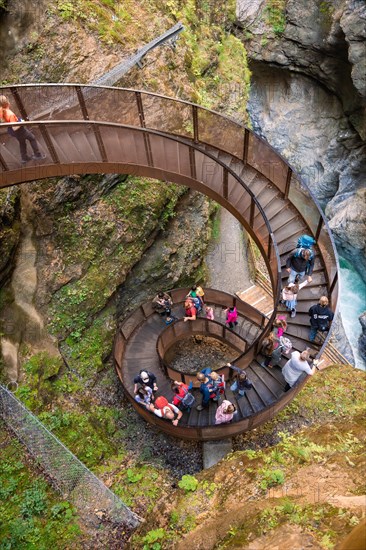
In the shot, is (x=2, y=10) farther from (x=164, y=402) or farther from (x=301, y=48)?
(x=301, y=48)

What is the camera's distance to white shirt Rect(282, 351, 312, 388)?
323 inches

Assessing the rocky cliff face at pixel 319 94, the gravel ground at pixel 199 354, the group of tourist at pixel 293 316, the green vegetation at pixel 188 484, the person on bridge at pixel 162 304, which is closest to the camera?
the green vegetation at pixel 188 484

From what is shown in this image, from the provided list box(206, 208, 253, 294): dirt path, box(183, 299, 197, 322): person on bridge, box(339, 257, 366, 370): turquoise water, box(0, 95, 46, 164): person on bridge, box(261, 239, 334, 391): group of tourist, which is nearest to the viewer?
box(0, 95, 46, 164): person on bridge

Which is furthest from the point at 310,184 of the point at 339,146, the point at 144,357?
the point at 144,357

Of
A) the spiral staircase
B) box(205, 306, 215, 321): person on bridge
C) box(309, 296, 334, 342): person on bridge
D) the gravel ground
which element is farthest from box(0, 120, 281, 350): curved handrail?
the gravel ground

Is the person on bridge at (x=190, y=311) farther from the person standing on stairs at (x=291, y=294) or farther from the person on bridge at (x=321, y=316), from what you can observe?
the person on bridge at (x=321, y=316)

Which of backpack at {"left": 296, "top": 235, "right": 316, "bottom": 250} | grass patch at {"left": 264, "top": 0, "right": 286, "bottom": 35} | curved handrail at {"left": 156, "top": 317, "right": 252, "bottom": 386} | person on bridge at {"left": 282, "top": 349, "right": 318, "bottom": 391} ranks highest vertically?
grass patch at {"left": 264, "top": 0, "right": 286, "bottom": 35}

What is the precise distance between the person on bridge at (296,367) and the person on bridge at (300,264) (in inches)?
76.9

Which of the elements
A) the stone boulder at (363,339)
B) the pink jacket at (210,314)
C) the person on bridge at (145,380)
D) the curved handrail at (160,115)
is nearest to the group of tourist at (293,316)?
the curved handrail at (160,115)

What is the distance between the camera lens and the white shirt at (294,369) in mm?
8211

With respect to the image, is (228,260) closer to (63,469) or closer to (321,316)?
(321,316)

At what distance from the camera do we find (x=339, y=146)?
23.3 metres

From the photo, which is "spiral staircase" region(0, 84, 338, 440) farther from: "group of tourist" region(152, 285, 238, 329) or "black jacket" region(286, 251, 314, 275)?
"group of tourist" region(152, 285, 238, 329)

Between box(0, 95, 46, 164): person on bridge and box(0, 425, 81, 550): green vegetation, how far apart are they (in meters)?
6.27
